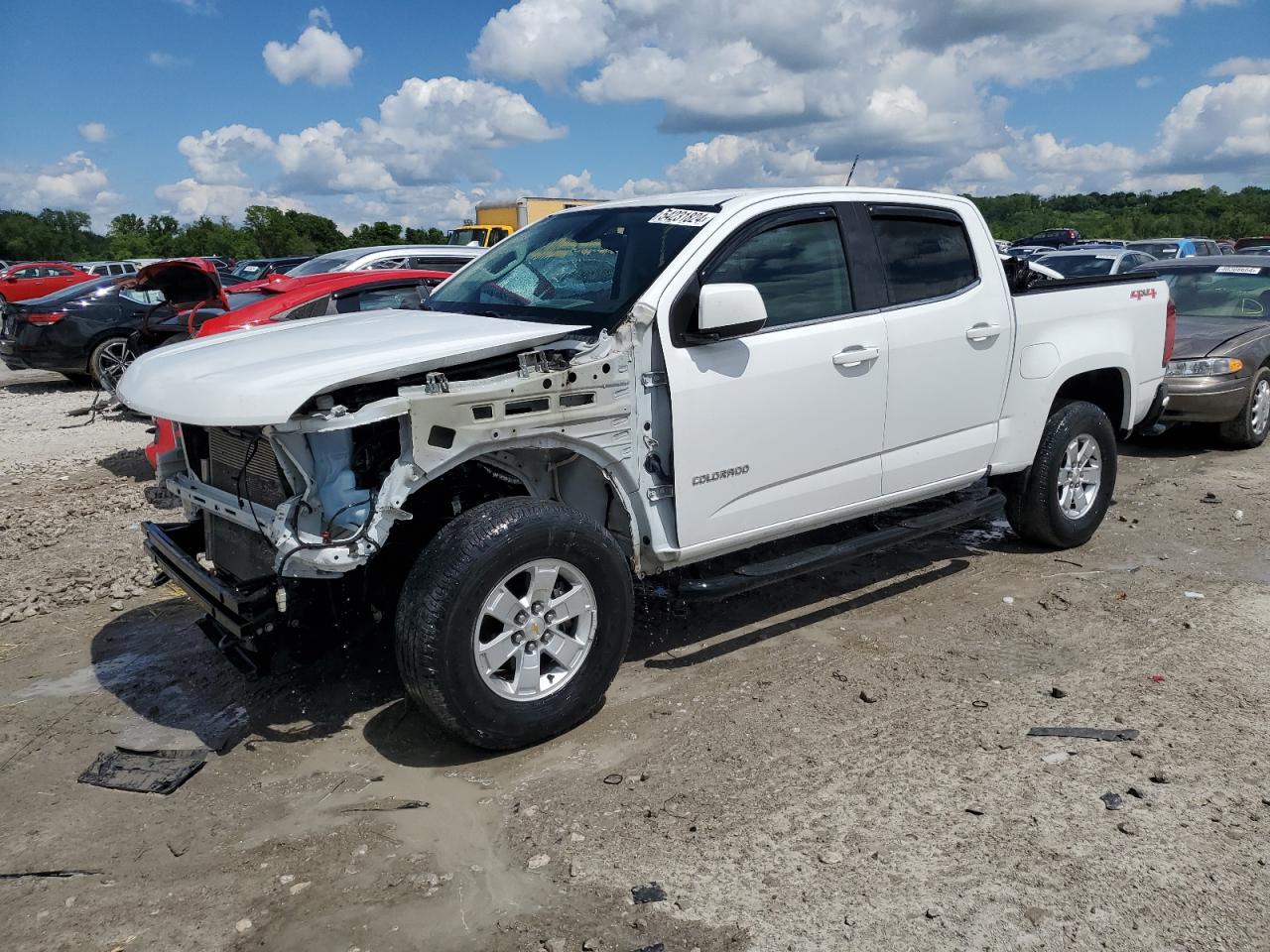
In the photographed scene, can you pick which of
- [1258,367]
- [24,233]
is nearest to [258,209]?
[24,233]

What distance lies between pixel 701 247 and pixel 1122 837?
8.73 feet

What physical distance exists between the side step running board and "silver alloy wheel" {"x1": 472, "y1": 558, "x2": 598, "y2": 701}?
580 millimetres

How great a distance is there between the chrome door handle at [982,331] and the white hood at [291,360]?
223cm

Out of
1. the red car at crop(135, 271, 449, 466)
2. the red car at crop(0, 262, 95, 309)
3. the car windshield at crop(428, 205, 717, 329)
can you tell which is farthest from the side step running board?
the red car at crop(0, 262, 95, 309)

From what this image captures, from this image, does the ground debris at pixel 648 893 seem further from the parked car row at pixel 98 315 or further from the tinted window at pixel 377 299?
the parked car row at pixel 98 315

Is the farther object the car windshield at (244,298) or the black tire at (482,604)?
the car windshield at (244,298)

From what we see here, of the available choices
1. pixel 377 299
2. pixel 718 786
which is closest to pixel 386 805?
pixel 718 786

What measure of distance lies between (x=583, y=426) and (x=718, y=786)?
1.42 meters

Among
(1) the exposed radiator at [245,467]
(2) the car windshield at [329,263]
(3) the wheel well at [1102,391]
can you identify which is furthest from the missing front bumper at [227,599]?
(2) the car windshield at [329,263]

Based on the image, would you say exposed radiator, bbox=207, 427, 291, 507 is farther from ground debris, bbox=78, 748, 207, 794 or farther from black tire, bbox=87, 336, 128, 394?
black tire, bbox=87, 336, 128, 394

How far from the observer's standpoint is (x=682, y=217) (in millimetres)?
4371

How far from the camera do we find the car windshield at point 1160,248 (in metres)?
20.3

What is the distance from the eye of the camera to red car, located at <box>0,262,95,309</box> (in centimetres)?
2559

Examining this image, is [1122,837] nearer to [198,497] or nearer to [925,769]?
[925,769]
